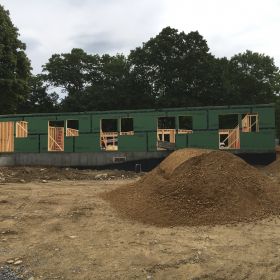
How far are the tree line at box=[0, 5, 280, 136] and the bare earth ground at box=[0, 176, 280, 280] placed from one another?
85.1ft

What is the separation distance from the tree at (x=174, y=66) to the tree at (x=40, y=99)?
44.6ft

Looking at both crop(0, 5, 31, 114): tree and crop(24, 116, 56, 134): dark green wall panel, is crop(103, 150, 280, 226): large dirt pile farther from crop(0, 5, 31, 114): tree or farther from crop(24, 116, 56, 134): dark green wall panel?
crop(0, 5, 31, 114): tree

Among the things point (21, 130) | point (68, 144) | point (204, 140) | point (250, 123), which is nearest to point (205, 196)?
point (204, 140)

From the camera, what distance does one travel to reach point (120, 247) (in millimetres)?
8188

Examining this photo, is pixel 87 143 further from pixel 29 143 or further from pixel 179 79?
pixel 179 79

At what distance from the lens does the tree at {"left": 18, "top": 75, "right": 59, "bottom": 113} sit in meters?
54.1

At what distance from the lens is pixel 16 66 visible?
3366 cm

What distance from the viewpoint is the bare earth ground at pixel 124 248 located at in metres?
7.03

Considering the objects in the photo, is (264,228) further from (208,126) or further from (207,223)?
(208,126)

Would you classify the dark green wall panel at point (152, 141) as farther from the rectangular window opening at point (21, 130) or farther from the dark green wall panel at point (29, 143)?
the rectangular window opening at point (21, 130)

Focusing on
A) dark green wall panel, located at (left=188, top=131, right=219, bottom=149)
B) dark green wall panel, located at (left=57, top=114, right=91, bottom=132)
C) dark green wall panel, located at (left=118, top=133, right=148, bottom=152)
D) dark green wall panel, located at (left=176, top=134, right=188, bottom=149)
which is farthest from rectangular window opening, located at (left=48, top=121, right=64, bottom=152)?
dark green wall panel, located at (left=188, top=131, right=219, bottom=149)

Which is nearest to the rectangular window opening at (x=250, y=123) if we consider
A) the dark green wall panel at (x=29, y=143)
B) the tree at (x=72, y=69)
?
the dark green wall panel at (x=29, y=143)

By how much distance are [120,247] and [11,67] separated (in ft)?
90.8

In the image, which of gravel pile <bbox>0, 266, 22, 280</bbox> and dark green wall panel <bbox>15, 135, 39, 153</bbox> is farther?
dark green wall panel <bbox>15, 135, 39, 153</bbox>
